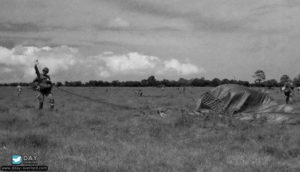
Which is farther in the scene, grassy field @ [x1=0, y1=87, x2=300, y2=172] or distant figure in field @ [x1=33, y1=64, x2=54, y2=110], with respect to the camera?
distant figure in field @ [x1=33, y1=64, x2=54, y2=110]

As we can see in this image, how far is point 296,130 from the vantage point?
9055mm

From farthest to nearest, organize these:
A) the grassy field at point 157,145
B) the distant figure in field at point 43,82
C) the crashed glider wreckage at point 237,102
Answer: the distant figure in field at point 43,82, the crashed glider wreckage at point 237,102, the grassy field at point 157,145

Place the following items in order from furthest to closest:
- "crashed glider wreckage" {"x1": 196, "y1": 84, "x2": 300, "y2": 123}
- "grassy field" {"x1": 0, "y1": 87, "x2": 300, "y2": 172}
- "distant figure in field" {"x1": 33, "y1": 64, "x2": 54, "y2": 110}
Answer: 1. "distant figure in field" {"x1": 33, "y1": 64, "x2": 54, "y2": 110}
2. "crashed glider wreckage" {"x1": 196, "y1": 84, "x2": 300, "y2": 123}
3. "grassy field" {"x1": 0, "y1": 87, "x2": 300, "y2": 172}

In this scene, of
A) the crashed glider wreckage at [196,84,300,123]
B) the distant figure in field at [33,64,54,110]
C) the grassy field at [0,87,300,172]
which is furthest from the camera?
the distant figure in field at [33,64,54,110]

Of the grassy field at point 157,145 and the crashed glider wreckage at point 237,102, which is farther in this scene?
the crashed glider wreckage at point 237,102

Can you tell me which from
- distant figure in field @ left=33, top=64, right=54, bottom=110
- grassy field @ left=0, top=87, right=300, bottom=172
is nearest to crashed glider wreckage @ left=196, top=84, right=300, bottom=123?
grassy field @ left=0, top=87, right=300, bottom=172

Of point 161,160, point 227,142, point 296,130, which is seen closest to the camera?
point 161,160

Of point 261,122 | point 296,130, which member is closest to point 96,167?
point 296,130

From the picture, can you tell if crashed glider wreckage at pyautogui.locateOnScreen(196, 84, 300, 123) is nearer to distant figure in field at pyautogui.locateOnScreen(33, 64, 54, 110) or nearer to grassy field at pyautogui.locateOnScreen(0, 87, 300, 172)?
grassy field at pyautogui.locateOnScreen(0, 87, 300, 172)

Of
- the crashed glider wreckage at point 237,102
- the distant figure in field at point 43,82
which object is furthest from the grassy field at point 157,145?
the distant figure in field at point 43,82

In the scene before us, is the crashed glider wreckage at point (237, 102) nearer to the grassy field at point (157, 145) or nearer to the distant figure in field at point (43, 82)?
the grassy field at point (157, 145)

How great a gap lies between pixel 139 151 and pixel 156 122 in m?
4.08

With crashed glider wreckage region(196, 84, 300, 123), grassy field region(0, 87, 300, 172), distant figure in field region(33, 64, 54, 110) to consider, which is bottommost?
grassy field region(0, 87, 300, 172)

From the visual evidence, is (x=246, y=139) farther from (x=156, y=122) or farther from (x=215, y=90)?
(x=215, y=90)
